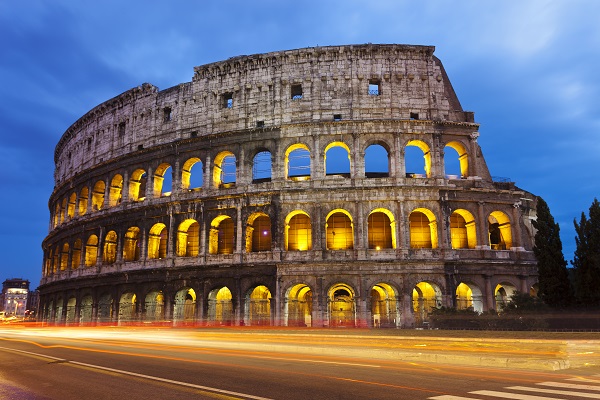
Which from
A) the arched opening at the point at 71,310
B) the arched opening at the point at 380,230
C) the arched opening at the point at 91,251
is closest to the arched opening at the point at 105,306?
the arched opening at the point at 71,310

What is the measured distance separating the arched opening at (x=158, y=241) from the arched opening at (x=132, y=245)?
172 centimetres

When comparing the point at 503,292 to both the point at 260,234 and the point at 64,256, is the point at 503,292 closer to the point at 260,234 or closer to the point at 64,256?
the point at 260,234

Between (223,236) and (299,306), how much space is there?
7096 millimetres

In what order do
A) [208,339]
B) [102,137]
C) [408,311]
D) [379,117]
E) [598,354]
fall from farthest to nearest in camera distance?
[102,137], [379,117], [408,311], [208,339], [598,354]

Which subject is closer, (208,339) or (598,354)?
(598,354)

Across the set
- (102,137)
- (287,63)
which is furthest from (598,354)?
(102,137)

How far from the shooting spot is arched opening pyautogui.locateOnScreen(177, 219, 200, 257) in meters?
30.3

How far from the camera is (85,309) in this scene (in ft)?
112

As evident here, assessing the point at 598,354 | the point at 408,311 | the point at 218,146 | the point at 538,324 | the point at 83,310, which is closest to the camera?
the point at 598,354

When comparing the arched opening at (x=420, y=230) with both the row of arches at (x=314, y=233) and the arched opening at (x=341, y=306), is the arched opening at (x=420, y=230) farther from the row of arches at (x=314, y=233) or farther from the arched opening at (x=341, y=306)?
the arched opening at (x=341, y=306)

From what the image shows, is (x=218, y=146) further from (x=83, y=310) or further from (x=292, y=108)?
(x=83, y=310)

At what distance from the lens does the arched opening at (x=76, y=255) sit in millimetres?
37219

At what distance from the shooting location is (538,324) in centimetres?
2058

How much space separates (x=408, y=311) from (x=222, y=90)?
18864mm
